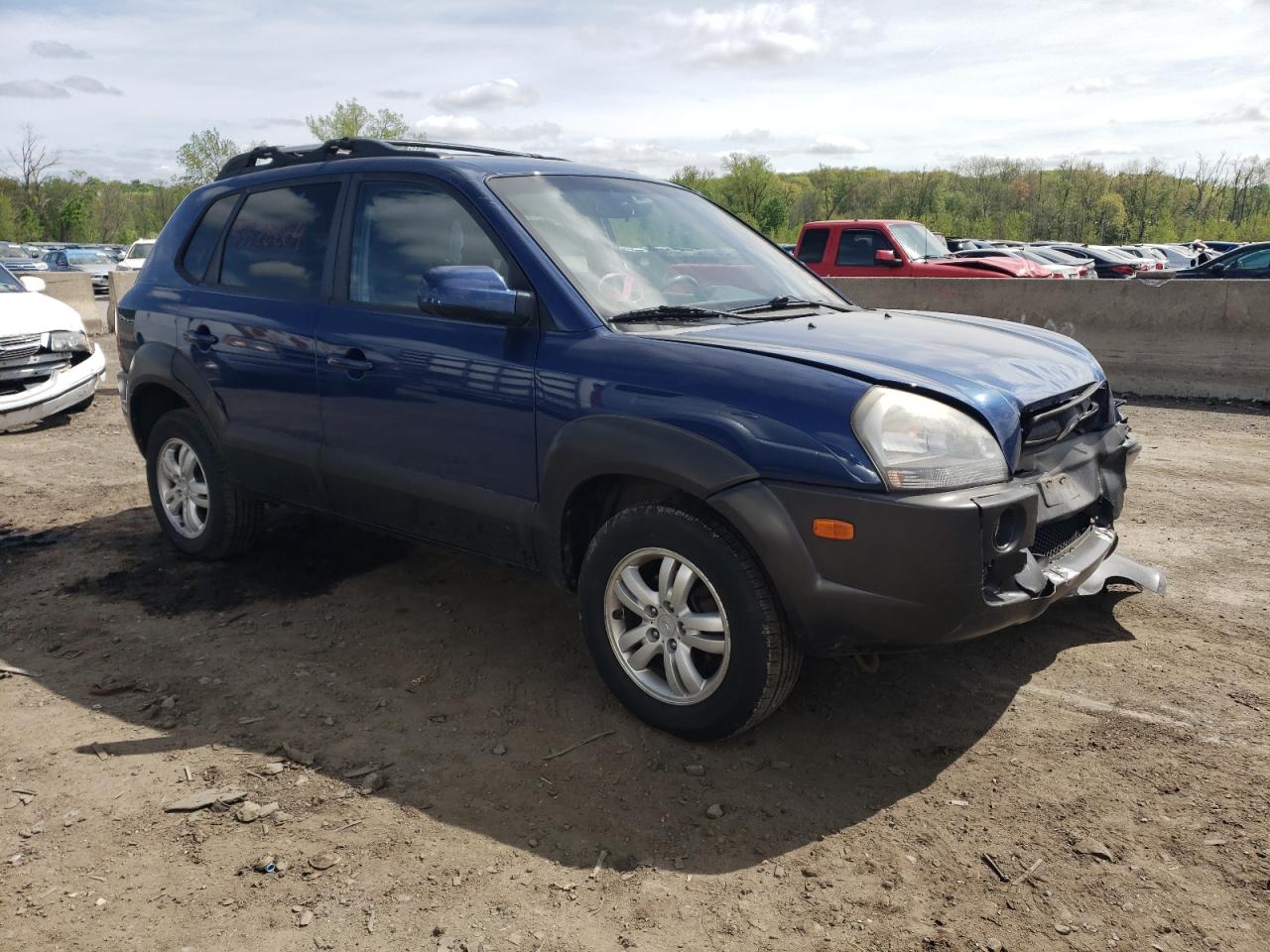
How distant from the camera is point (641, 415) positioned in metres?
3.22

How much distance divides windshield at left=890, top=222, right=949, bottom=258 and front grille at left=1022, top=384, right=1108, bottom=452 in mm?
11607

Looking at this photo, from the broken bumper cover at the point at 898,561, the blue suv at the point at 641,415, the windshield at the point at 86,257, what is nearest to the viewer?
the broken bumper cover at the point at 898,561

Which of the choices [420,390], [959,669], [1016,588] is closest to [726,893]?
[1016,588]

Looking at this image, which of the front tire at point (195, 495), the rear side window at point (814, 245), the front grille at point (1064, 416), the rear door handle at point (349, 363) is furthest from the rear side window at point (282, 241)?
the rear side window at point (814, 245)

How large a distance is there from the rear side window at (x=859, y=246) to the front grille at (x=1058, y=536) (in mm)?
11756

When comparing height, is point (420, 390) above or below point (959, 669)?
above

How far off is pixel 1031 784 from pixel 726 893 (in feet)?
3.56

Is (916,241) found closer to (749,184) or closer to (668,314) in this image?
(668,314)

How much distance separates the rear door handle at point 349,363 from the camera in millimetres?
4020

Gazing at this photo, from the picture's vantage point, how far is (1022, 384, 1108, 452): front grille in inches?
127

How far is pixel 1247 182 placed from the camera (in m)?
71.6

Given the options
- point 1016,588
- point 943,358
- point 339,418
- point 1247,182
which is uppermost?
point 1247,182

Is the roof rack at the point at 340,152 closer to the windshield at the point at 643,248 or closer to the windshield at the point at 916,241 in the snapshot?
the windshield at the point at 643,248

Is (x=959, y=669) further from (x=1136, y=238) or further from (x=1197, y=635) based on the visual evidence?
(x=1136, y=238)
